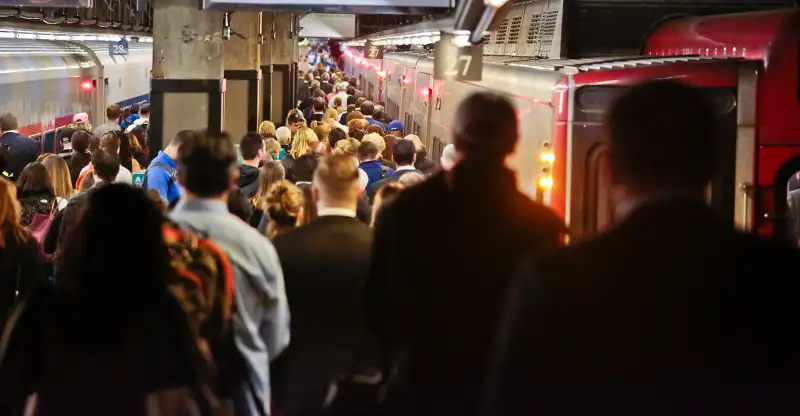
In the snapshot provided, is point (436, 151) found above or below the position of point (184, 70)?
below

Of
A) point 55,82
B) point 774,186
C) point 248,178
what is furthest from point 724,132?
point 55,82

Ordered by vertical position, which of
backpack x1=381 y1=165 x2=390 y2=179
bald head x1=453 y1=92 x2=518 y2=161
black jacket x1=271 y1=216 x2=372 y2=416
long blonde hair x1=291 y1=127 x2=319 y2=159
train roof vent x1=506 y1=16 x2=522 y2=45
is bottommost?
black jacket x1=271 y1=216 x2=372 y2=416

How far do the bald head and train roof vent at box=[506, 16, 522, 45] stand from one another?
30.8 ft

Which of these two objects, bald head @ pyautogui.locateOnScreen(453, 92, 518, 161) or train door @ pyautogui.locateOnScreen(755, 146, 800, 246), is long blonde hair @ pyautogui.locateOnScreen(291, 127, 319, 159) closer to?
train door @ pyautogui.locateOnScreen(755, 146, 800, 246)

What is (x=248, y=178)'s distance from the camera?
7453 millimetres

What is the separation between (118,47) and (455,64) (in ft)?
50.8

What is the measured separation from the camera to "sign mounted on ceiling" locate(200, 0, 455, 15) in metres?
8.05

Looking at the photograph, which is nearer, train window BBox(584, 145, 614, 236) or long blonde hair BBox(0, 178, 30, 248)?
long blonde hair BBox(0, 178, 30, 248)

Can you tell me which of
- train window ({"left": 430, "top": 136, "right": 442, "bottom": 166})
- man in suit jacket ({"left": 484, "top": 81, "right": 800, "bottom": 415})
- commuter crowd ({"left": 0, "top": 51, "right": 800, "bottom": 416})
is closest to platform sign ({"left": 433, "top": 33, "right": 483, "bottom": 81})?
train window ({"left": 430, "top": 136, "right": 442, "bottom": 166})

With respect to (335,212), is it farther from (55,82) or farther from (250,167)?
(55,82)

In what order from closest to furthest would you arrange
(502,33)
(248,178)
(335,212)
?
1. (335,212)
2. (248,178)
3. (502,33)

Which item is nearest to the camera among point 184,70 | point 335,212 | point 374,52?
point 335,212

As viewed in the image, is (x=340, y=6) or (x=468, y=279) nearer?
(x=468, y=279)

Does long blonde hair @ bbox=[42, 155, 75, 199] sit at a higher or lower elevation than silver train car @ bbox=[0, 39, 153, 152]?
lower
